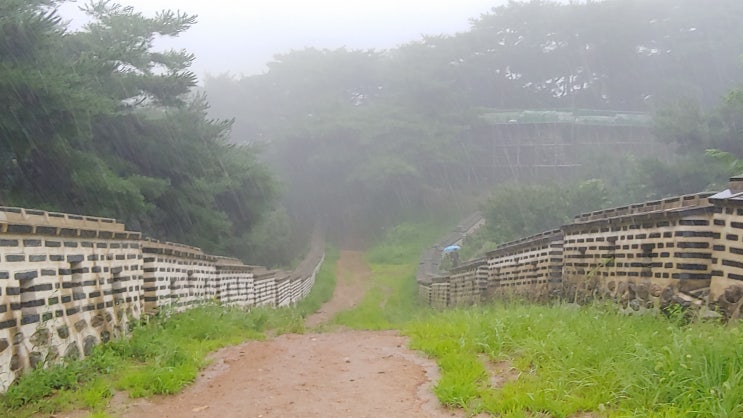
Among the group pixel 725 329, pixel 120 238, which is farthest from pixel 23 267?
pixel 725 329

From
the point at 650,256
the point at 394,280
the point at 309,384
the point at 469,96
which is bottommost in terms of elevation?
the point at 394,280

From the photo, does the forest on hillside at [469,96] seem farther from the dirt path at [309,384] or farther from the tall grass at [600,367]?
the tall grass at [600,367]

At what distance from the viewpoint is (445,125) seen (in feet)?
133

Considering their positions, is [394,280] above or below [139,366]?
below

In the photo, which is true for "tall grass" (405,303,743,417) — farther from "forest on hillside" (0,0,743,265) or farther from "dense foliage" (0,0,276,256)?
"forest on hillside" (0,0,743,265)

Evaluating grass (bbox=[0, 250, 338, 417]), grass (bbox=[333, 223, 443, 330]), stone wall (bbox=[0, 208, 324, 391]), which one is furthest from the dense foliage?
grass (bbox=[333, 223, 443, 330])

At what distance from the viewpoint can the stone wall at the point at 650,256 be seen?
6.01 metres

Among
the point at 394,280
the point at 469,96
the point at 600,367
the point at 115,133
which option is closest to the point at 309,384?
the point at 600,367

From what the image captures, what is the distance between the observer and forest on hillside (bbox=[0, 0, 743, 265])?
61.7 ft

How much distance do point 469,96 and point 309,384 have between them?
39.1 metres

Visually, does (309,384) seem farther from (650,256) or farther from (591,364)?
(650,256)

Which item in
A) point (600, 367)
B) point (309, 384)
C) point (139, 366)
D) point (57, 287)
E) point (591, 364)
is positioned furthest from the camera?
point (139, 366)

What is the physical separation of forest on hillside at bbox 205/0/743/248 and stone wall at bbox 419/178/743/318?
2658cm

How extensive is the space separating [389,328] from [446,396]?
20.5 ft
